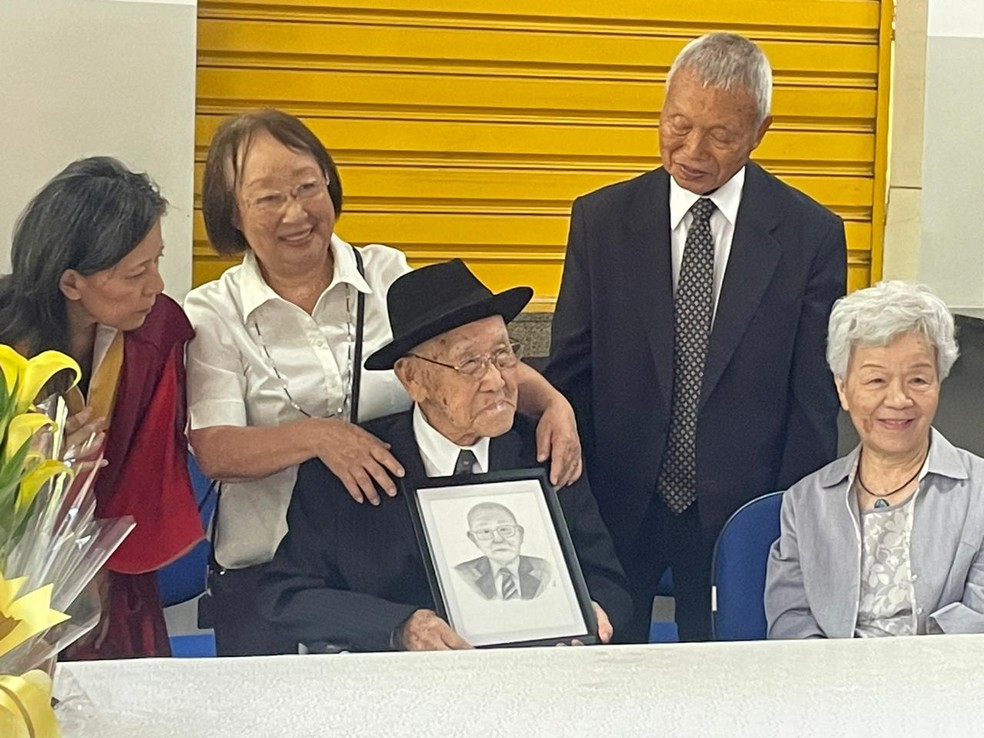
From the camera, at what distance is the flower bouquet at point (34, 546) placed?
720 millimetres

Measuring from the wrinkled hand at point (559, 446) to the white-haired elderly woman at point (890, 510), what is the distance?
0.35 m

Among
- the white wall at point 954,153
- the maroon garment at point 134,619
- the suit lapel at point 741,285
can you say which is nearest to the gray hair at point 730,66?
the suit lapel at point 741,285

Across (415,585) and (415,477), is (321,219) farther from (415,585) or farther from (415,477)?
(415,585)

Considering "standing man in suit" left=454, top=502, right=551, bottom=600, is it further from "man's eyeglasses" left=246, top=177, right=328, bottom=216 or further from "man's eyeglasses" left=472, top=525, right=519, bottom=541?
"man's eyeglasses" left=246, top=177, right=328, bottom=216

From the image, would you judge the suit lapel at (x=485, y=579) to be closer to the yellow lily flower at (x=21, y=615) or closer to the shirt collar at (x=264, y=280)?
the shirt collar at (x=264, y=280)

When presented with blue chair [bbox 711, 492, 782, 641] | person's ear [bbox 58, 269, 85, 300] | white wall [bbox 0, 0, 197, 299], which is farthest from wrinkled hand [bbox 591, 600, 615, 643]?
white wall [bbox 0, 0, 197, 299]

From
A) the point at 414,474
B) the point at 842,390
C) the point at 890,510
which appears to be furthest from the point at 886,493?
the point at 414,474

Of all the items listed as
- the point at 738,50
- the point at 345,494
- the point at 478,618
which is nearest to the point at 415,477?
the point at 345,494

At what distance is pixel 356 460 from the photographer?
5.71ft

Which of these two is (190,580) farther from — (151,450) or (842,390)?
(842,390)

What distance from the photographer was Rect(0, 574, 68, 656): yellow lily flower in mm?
728

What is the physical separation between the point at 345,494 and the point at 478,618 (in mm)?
257

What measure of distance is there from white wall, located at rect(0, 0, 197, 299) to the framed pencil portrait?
3.60ft

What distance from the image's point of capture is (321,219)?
181cm
